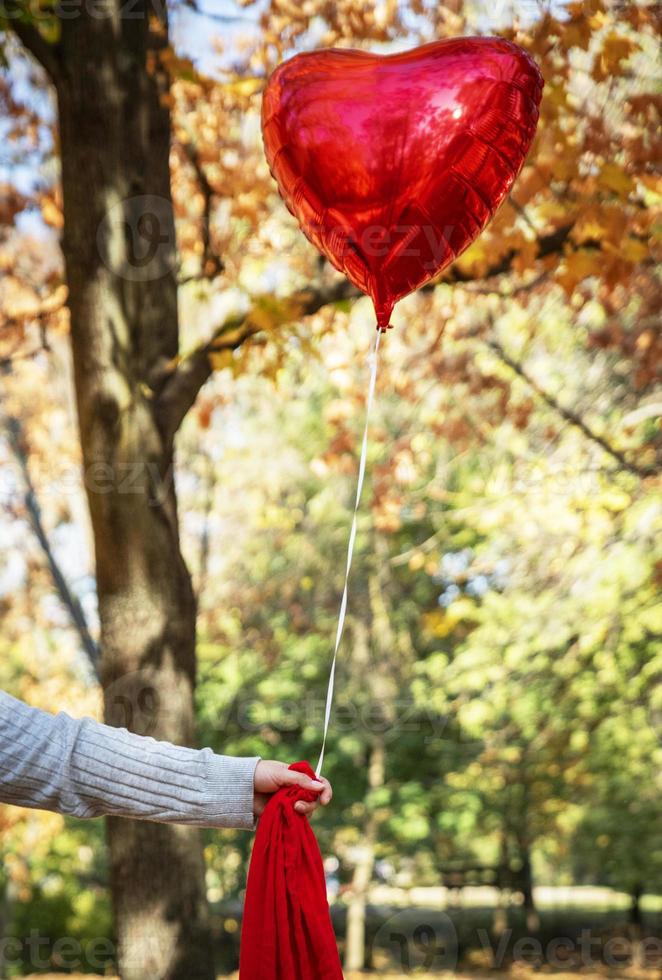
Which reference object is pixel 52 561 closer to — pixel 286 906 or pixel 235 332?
pixel 235 332

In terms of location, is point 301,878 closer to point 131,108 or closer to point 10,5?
point 131,108

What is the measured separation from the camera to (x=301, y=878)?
5.56 ft

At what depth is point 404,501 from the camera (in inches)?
348

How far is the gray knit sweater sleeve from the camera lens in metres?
1.66

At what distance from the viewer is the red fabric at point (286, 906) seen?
1.66 meters

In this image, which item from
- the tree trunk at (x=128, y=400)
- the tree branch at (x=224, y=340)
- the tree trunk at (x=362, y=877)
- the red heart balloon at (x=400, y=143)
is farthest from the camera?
the tree trunk at (x=362, y=877)

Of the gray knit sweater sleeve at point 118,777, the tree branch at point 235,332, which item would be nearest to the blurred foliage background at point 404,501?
the tree branch at point 235,332

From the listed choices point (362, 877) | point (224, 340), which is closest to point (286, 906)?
point (224, 340)

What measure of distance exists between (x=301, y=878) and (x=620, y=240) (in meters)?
2.51

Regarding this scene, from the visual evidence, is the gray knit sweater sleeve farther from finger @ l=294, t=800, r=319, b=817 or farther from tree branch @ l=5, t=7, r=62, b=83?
tree branch @ l=5, t=7, r=62, b=83

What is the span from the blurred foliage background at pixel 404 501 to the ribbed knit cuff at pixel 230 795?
1795 millimetres

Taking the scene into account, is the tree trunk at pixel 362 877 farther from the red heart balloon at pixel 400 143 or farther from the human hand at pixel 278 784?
the human hand at pixel 278 784

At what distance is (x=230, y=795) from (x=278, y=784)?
3.2 inches

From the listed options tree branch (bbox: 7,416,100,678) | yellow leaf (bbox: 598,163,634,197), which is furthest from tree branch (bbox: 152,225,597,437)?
tree branch (bbox: 7,416,100,678)
